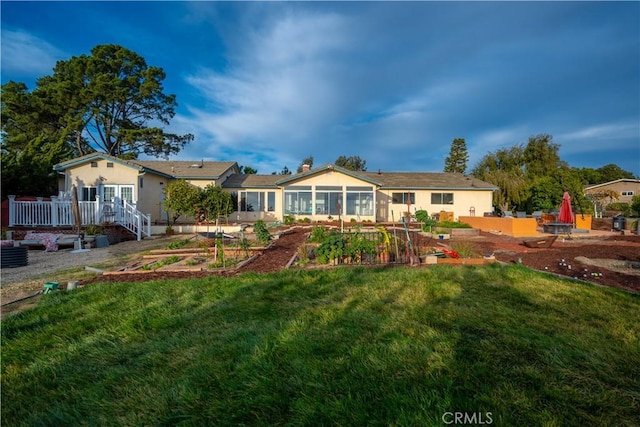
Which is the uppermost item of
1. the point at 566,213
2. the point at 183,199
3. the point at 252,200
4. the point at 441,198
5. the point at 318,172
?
the point at 318,172

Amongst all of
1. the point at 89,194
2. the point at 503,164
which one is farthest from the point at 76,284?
the point at 503,164

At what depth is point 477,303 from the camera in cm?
411

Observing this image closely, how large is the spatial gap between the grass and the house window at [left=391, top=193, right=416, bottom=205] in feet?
66.1

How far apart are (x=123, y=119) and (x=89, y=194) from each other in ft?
63.3

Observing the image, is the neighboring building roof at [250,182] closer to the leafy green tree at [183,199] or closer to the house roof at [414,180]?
the house roof at [414,180]

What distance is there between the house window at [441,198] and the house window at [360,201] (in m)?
5.71

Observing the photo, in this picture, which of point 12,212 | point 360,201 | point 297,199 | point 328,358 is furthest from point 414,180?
point 12,212

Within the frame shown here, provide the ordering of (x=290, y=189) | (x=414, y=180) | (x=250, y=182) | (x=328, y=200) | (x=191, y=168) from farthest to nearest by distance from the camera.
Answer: (x=414, y=180) < (x=191, y=168) < (x=250, y=182) < (x=290, y=189) < (x=328, y=200)

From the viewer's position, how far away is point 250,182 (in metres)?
24.6

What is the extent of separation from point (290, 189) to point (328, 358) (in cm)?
2047

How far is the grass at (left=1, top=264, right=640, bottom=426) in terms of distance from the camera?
2070 millimetres

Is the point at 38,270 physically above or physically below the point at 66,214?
below

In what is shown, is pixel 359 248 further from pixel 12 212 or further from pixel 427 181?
pixel 427 181

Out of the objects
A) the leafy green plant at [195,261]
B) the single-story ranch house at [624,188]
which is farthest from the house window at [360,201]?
the single-story ranch house at [624,188]
